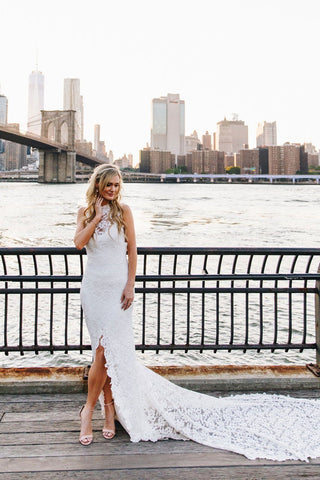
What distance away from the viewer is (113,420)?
2742 millimetres

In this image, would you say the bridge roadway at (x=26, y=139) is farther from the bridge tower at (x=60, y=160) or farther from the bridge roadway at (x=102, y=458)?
the bridge roadway at (x=102, y=458)

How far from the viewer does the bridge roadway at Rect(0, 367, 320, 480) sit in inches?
90.9

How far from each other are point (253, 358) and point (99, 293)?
5.04 metres

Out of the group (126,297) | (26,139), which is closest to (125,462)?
(126,297)

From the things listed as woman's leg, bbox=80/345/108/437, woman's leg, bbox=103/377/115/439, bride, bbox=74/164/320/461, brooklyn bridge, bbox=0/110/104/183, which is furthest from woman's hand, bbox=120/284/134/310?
brooklyn bridge, bbox=0/110/104/183

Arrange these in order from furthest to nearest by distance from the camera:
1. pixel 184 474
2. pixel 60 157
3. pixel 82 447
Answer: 1. pixel 60 157
2. pixel 82 447
3. pixel 184 474

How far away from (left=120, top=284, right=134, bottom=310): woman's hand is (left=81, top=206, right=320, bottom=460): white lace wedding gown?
3 cm

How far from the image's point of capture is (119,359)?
274 centimetres

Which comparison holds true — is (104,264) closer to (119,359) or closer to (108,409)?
(119,359)

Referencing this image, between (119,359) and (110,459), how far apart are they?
0.53 metres

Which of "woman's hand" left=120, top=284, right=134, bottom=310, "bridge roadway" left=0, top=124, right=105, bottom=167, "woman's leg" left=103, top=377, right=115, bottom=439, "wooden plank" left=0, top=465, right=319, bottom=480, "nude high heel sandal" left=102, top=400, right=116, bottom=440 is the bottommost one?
"wooden plank" left=0, top=465, right=319, bottom=480

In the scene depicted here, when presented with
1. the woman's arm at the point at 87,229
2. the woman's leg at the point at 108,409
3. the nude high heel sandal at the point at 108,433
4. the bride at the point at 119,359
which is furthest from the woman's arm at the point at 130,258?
the nude high heel sandal at the point at 108,433

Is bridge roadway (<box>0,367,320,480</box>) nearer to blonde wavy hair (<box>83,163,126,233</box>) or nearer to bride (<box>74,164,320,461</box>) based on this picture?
bride (<box>74,164,320,461</box>)

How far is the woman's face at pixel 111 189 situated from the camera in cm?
270
